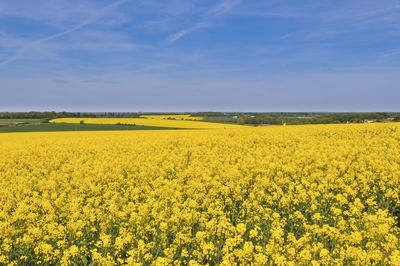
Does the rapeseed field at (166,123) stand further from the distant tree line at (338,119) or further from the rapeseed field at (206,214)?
the rapeseed field at (206,214)

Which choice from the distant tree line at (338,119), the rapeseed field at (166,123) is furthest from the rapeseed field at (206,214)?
the distant tree line at (338,119)

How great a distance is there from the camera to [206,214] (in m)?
Result: 6.38

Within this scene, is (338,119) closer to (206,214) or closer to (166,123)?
(166,123)

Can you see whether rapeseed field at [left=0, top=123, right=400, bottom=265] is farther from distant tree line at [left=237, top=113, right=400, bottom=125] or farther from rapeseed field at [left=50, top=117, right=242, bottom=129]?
distant tree line at [left=237, top=113, right=400, bottom=125]

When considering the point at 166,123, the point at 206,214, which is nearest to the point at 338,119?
the point at 166,123

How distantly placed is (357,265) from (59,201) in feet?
25.4

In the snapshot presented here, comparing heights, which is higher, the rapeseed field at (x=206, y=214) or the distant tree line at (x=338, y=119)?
the distant tree line at (x=338, y=119)

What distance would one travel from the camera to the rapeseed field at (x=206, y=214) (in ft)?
15.8

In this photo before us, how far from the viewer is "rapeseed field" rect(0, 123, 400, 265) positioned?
4828mm

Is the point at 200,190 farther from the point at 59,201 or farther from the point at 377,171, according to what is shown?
the point at 377,171

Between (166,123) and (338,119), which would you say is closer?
(338,119)

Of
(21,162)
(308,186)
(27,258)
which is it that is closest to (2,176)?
(21,162)

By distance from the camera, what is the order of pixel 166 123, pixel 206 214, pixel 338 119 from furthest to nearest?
pixel 166 123, pixel 338 119, pixel 206 214

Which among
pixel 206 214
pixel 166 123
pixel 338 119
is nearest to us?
pixel 206 214
